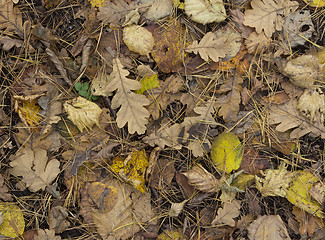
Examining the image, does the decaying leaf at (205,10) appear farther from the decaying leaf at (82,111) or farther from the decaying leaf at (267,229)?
the decaying leaf at (267,229)

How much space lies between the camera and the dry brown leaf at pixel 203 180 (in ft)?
7.54

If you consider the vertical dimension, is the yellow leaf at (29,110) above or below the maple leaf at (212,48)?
below

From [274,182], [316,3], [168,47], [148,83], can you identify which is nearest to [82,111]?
[148,83]

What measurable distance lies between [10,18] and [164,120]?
1511 millimetres

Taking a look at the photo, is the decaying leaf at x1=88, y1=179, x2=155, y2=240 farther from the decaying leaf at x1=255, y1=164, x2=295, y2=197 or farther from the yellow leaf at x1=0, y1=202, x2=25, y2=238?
the decaying leaf at x1=255, y1=164, x2=295, y2=197

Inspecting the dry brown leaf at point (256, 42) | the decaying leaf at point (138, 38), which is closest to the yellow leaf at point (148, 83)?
the decaying leaf at point (138, 38)

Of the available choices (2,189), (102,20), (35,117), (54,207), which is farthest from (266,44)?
(2,189)

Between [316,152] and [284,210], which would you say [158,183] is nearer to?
[284,210]

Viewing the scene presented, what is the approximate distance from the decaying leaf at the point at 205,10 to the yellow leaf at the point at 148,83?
0.59 metres

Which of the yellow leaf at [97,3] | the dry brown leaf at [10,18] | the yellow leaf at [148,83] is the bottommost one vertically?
the yellow leaf at [148,83]

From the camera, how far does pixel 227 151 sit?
91.7 inches

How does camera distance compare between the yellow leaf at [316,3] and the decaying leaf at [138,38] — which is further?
the yellow leaf at [316,3]

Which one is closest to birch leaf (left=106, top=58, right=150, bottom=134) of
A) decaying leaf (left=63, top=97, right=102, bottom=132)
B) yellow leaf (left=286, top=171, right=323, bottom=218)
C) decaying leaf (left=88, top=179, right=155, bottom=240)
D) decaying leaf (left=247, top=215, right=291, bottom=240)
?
decaying leaf (left=63, top=97, right=102, bottom=132)

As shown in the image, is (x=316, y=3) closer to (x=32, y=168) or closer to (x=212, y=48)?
(x=212, y=48)
